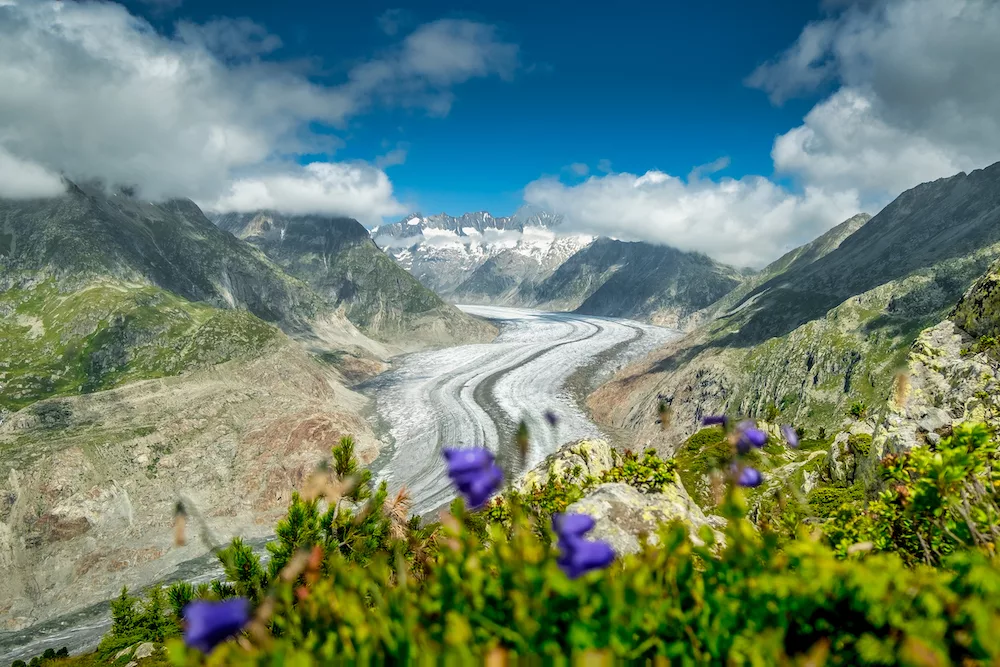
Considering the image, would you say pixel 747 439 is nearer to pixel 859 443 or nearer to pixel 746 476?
pixel 746 476

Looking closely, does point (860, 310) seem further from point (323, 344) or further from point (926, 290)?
point (323, 344)

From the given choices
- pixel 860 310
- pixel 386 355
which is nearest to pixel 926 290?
pixel 860 310

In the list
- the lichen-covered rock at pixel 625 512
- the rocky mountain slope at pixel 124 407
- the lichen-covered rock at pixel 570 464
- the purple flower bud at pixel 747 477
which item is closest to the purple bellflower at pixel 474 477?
the purple flower bud at pixel 747 477

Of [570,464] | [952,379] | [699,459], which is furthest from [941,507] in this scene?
[952,379]

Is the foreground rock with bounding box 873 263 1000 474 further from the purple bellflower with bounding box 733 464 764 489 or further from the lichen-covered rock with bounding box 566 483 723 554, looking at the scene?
the purple bellflower with bounding box 733 464 764 489

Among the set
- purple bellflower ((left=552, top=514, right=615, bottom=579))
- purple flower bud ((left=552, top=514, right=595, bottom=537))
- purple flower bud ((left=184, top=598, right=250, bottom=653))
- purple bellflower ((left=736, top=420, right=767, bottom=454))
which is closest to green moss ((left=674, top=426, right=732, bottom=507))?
purple bellflower ((left=736, top=420, right=767, bottom=454))

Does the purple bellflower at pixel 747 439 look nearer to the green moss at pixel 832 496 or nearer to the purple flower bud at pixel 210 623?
the purple flower bud at pixel 210 623
